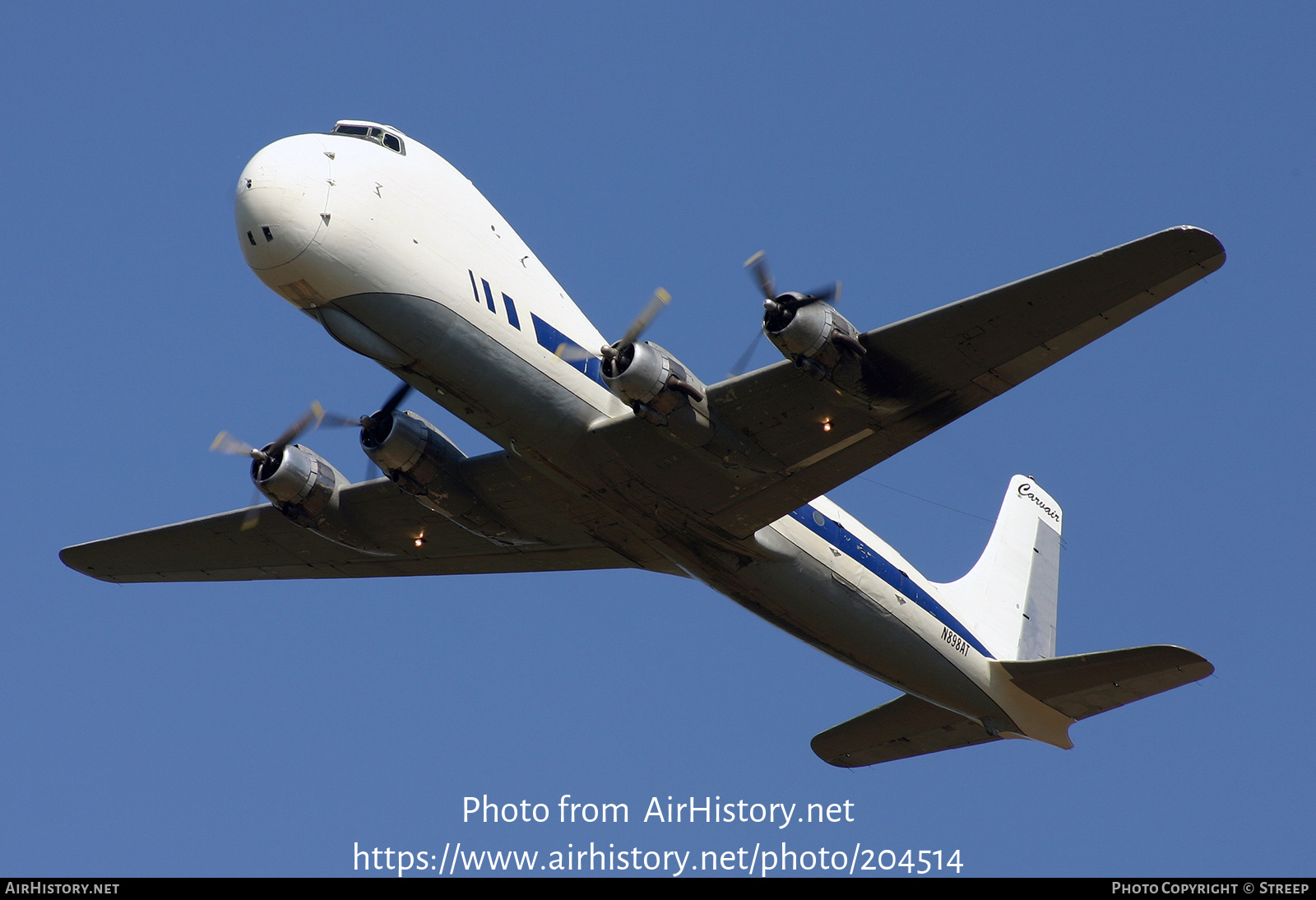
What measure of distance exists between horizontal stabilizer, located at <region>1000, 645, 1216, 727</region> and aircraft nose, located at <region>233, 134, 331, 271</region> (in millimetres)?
17317

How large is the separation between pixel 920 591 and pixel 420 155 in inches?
527

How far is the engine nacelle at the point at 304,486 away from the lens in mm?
27172

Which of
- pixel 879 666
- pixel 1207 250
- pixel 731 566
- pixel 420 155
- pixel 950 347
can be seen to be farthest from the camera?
pixel 879 666

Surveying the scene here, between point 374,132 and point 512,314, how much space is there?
389 cm

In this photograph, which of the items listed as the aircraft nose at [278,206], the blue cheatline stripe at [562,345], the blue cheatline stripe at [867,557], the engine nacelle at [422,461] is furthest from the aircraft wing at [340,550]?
the aircraft nose at [278,206]

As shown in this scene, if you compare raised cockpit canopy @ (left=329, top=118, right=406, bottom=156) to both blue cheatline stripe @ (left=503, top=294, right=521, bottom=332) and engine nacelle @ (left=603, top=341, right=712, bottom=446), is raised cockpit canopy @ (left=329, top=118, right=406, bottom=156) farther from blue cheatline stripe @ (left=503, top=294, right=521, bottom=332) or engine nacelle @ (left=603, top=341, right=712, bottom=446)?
engine nacelle @ (left=603, top=341, right=712, bottom=446)

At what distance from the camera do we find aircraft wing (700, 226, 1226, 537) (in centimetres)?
2125

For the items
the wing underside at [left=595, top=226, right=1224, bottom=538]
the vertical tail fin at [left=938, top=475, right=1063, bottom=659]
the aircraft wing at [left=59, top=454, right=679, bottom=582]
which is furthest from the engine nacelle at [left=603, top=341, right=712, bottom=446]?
the vertical tail fin at [left=938, top=475, right=1063, bottom=659]

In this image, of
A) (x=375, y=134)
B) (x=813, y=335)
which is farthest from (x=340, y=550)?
(x=813, y=335)

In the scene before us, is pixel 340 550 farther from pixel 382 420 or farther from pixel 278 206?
pixel 278 206

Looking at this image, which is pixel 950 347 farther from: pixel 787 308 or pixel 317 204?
pixel 317 204

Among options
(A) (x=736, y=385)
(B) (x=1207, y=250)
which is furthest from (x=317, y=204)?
(B) (x=1207, y=250)

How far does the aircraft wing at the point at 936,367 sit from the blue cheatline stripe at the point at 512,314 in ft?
11.2

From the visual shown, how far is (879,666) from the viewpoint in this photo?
94.1 ft
